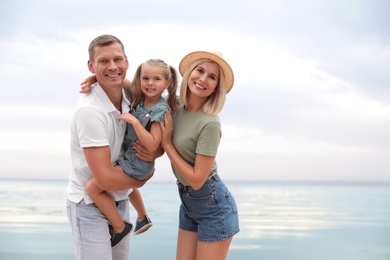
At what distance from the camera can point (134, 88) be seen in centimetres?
312

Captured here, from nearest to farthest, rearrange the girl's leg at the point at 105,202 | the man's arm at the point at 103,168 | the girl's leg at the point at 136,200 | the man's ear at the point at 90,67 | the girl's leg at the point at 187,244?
the man's arm at the point at 103,168 < the girl's leg at the point at 105,202 < the man's ear at the point at 90,67 < the girl's leg at the point at 187,244 < the girl's leg at the point at 136,200

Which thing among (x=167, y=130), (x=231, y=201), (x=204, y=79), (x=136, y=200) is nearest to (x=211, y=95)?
(x=204, y=79)

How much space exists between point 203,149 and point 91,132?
0.61 m

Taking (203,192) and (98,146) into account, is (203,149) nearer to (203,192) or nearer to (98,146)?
(203,192)

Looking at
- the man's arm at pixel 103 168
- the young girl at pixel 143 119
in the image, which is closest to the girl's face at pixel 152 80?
the young girl at pixel 143 119

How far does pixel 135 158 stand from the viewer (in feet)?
9.87

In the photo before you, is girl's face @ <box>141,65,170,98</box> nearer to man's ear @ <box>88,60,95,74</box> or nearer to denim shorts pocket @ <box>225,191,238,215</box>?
man's ear @ <box>88,60,95,74</box>

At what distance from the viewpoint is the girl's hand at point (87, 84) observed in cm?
308

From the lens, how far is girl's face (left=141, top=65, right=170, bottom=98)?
3.04 m

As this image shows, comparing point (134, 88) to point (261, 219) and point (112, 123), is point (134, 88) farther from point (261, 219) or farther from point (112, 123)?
point (261, 219)

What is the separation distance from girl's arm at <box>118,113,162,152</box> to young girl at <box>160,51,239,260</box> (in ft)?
0.13

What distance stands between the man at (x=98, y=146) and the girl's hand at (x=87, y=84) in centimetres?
3

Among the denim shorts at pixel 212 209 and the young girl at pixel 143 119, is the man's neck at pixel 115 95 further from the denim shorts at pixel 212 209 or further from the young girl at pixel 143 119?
the denim shorts at pixel 212 209

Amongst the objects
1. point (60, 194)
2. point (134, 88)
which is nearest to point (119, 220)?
point (134, 88)
